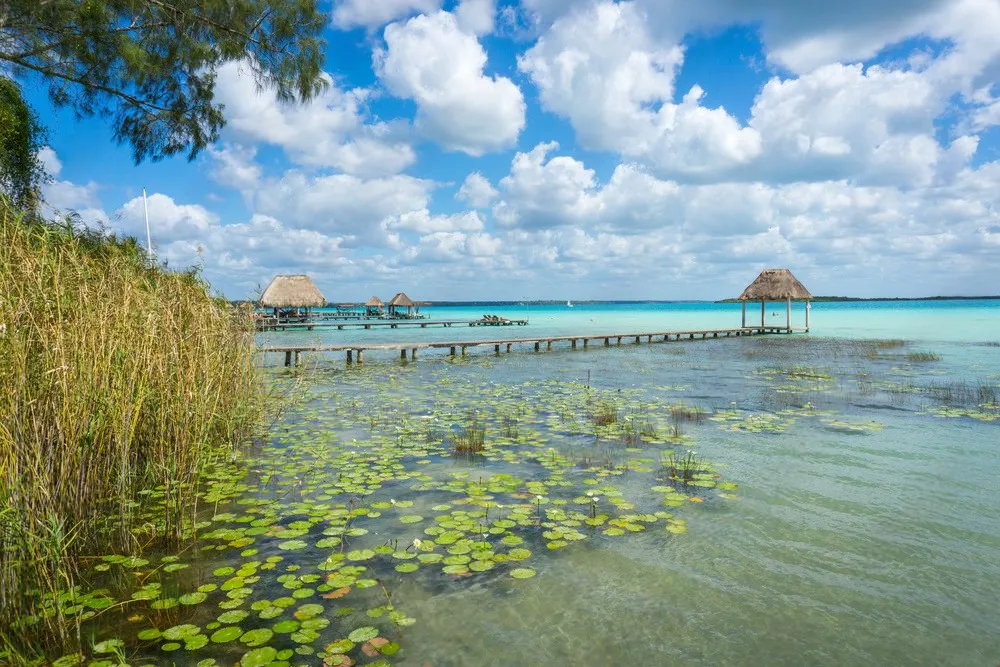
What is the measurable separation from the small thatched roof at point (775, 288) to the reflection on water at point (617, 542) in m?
24.8

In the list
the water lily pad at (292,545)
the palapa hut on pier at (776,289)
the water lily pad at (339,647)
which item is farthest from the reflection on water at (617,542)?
the palapa hut on pier at (776,289)

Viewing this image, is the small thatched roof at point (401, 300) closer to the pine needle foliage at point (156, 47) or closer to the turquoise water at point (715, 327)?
the turquoise water at point (715, 327)

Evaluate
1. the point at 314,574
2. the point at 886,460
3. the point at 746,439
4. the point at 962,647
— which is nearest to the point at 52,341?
the point at 314,574

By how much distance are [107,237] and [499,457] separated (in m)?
5.81

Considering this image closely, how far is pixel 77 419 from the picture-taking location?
3.46m

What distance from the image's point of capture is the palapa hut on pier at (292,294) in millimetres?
37969

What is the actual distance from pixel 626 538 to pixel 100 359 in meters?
3.92

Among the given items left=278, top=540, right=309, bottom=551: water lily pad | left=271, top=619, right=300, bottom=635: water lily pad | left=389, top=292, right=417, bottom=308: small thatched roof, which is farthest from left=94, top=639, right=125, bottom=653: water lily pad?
left=389, top=292, right=417, bottom=308: small thatched roof

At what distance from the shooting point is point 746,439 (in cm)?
744

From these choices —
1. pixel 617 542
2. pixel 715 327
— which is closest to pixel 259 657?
pixel 617 542

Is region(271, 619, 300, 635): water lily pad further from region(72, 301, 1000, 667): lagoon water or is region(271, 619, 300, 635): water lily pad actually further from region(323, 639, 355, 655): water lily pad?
region(323, 639, 355, 655): water lily pad

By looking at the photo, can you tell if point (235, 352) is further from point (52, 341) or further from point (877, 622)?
point (877, 622)

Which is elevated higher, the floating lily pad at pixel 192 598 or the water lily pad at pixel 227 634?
the floating lily pad at pixel 192 598

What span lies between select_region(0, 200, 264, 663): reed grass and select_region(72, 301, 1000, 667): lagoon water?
549mm
